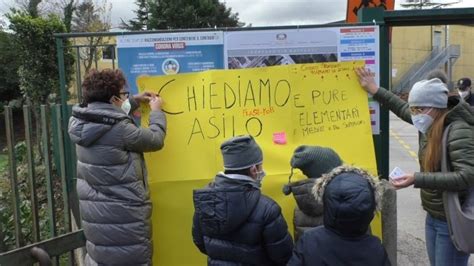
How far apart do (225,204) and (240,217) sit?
94mm

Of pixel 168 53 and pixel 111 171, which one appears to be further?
pixel 168 53

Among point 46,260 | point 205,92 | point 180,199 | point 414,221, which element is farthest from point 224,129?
point 414,221

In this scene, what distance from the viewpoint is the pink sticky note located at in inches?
136

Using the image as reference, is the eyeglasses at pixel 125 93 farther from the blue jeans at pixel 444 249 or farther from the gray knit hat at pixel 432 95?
the blue jeans at pixel 444 249

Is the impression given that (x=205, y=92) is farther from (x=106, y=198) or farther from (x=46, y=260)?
(x=46, y=260)

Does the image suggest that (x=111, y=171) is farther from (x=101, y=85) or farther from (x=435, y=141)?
(x=435, y=141)

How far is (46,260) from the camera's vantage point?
2814mm

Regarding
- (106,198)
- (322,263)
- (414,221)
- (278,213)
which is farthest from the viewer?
(414,221)

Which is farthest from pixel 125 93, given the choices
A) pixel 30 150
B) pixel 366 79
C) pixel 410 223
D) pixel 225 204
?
pixel 410 223

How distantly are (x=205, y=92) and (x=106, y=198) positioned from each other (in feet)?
3.16

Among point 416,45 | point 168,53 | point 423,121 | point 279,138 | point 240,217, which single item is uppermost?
point 416,45

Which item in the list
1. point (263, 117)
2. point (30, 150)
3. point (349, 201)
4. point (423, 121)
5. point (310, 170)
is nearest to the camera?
point (349, 201)

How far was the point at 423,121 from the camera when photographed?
2.99 meters

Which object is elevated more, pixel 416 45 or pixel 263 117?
pixel 416 45
